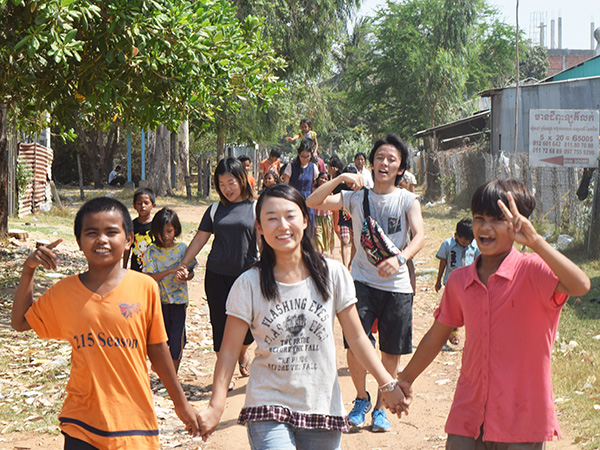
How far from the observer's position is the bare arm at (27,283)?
10.9ft

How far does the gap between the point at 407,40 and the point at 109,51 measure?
108ft

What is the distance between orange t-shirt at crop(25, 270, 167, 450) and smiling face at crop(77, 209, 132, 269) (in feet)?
0.41

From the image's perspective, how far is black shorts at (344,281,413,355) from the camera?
557 centimetres

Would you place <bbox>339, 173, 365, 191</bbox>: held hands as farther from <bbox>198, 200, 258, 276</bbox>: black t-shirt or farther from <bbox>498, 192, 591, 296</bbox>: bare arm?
<bbox>498, 192, 591, 296</bbox>: bare arm

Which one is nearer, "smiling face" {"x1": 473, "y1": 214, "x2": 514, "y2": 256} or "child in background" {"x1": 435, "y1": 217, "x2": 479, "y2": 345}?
"smiling face" {"x1": 473, "y1": 214, "x2": 514, "y2": 256}

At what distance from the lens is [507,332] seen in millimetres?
3293

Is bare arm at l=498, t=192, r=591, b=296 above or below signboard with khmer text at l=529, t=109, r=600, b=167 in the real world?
below

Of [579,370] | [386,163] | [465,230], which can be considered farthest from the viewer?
[465,230]

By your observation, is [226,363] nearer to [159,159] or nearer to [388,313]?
[388,313]

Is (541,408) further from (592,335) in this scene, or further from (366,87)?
(366,87)

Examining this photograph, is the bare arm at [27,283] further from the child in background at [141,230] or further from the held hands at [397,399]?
the child in background at [141,230]

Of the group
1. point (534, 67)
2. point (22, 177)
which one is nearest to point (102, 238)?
point (22, 177)

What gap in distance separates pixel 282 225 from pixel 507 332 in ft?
3.59

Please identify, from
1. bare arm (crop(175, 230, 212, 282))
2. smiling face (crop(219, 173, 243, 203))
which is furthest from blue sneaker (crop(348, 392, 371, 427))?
smiling face (crop(219, 173, 243, 203))
